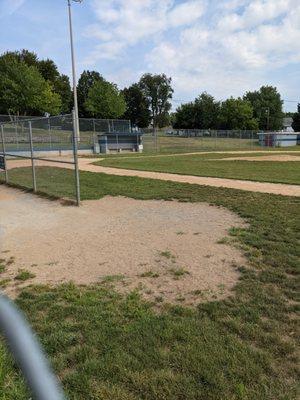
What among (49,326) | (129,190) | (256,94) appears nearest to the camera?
(49,326)

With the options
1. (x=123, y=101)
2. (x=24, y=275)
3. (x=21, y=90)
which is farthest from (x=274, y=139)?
(x=24, y=275)

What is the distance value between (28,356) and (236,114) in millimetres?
85398

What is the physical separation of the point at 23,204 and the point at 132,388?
778 cm

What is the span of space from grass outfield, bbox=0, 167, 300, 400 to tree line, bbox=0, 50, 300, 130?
45.8m

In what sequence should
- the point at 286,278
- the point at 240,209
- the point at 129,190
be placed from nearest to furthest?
1. the point at 286,278
2. the point at 240,209
3. the point at 129,190

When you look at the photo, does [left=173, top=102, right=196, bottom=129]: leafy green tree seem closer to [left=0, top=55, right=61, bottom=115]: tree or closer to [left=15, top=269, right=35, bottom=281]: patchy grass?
[left=0, top=55, right=61, bottom=115]: tree

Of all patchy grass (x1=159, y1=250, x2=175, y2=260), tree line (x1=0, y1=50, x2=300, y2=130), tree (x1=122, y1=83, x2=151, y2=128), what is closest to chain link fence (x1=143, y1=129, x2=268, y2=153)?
tree line (x1=0, y1=50, x2=300, y2=130)

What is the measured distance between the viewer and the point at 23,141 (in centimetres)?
2944

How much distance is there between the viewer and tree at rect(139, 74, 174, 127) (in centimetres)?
9900

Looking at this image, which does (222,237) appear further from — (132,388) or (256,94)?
(256,94)

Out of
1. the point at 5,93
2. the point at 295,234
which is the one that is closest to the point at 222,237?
the point at 295,234

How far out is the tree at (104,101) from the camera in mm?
55719

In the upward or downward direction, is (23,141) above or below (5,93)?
below

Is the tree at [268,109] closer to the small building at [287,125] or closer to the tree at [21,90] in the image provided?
the small building at [287,125]
